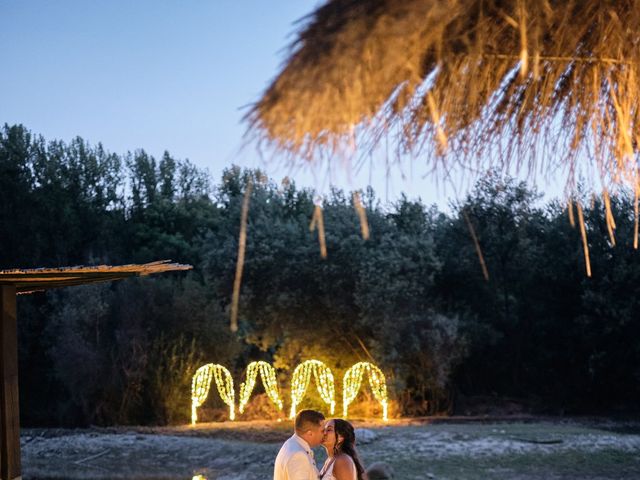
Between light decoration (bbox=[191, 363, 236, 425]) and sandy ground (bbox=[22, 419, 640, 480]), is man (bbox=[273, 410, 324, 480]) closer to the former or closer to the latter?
sandy ground (bbox=[22, 419, 640, 480])

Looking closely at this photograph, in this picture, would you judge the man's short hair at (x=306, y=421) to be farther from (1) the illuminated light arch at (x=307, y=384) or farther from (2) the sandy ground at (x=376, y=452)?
(1) the illuminated light arch at (x=307, y=384)

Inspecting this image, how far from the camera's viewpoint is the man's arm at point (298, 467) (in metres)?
4.32

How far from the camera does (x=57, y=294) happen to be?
2311 cm

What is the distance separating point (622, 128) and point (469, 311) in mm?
19400

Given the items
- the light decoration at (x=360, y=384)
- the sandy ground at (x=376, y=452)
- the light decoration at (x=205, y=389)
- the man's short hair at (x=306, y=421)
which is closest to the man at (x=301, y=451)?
the man's short hair at (x=306, y=421)

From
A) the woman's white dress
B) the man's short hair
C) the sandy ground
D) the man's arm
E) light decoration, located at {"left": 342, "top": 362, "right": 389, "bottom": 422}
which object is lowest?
the sandy ground

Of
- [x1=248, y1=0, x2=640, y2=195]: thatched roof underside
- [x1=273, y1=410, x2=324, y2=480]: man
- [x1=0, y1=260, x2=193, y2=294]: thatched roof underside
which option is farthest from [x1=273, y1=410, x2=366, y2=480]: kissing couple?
[x1=248, y1=0, x2=640, y2=195]: thatched roof underside

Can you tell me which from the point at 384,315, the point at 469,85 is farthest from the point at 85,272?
the point at 384,315

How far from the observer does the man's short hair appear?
446 cm

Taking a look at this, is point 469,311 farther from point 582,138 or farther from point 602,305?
point 582,138

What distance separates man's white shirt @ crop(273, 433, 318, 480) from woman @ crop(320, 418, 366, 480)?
0.41m

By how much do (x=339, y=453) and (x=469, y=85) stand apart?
2.84 metres

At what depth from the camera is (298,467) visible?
→ 4.33 meters

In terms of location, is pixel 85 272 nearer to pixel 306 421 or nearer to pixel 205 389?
pixel 306 421
